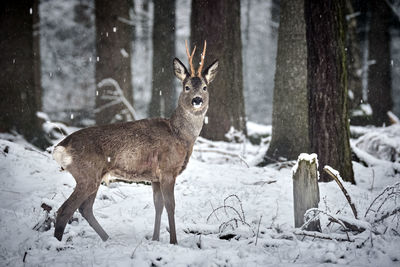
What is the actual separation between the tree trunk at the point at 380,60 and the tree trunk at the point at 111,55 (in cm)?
898

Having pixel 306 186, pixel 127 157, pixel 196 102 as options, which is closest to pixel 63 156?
pixel 127 157

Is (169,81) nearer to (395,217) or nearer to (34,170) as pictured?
(34,170)

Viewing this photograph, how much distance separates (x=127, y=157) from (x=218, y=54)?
494cm

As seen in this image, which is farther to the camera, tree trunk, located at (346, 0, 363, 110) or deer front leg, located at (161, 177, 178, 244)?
tree trunk, located at (346, 0, 363, 110)

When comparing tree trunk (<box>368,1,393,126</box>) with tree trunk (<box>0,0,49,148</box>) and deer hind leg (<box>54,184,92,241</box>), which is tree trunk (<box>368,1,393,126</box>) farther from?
deer hind leg (<box>54,184,92,241</box>)

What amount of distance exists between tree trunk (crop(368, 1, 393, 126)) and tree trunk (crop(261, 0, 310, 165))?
275 inches

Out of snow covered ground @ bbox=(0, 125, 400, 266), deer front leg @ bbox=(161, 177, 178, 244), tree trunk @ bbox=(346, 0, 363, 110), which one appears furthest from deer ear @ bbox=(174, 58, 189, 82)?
tree trunk @ bbox=(346, 0, 363, 110)

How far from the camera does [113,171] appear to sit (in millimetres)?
4773

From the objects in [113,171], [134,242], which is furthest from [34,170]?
[134,242]

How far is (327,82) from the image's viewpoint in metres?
5.98

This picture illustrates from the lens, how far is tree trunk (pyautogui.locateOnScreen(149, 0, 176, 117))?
43.7 feet

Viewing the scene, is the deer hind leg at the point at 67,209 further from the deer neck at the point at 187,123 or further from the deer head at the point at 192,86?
the deer head at the point at 192,86

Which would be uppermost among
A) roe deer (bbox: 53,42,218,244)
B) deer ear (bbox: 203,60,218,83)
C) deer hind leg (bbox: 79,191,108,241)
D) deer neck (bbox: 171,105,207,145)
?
deer ear (bbox: 203,60,218,83)

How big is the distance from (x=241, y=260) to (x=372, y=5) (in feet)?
47.7
